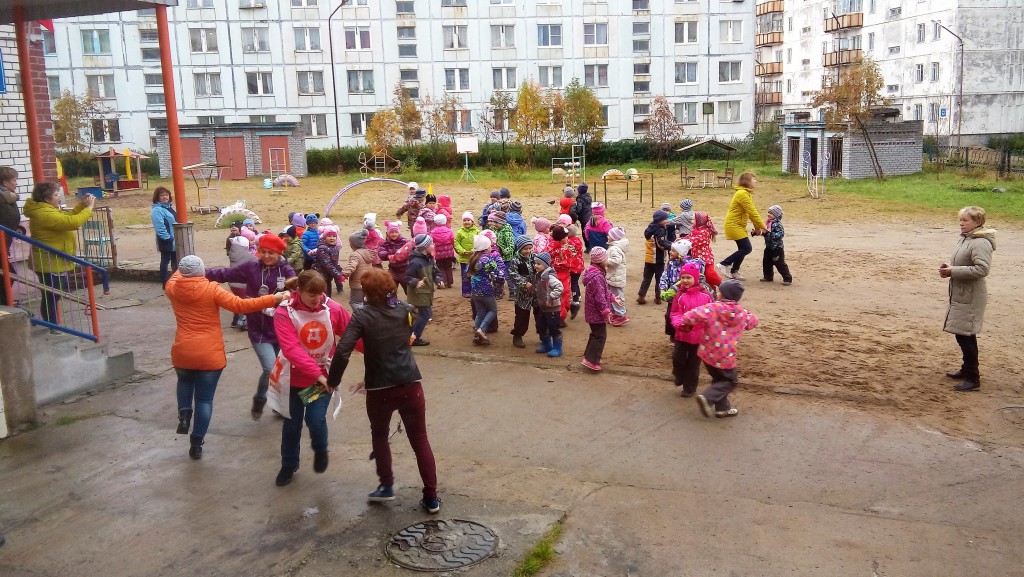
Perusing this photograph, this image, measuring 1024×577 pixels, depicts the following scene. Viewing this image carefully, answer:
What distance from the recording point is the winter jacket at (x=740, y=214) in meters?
13.6

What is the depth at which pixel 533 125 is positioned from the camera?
172 ft

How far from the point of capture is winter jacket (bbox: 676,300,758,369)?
7730 mm

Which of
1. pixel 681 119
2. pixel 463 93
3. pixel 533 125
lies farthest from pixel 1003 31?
pixel 463 93

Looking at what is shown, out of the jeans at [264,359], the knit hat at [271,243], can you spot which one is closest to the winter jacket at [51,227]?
the knit hat at [271,243]

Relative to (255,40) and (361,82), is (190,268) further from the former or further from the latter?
(255,40)

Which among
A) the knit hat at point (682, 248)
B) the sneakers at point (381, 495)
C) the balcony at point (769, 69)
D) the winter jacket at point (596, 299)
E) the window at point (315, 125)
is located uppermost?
the balcony at point (769, 69)

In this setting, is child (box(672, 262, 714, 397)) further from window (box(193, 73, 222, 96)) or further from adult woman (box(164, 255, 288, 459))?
window (box(193, 73, 222, 96))

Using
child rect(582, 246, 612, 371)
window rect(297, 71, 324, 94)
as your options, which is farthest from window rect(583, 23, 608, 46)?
child rect(582, 246, 612, 371)

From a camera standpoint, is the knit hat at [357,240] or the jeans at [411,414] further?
the knit hat at [357,240]

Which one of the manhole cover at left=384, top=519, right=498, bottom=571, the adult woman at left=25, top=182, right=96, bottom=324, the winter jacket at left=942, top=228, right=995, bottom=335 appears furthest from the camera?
the adult woman at left=25, top=182, right=96, bottom=324

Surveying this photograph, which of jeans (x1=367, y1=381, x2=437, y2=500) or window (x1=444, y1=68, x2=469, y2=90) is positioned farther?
window (x1=444, y1=68, x2=469, y2=90)

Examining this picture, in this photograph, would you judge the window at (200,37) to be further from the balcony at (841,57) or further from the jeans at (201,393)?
the jeans at (201,393)

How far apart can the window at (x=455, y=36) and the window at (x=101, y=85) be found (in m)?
22.1

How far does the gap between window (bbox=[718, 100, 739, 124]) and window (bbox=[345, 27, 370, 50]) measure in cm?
2477
